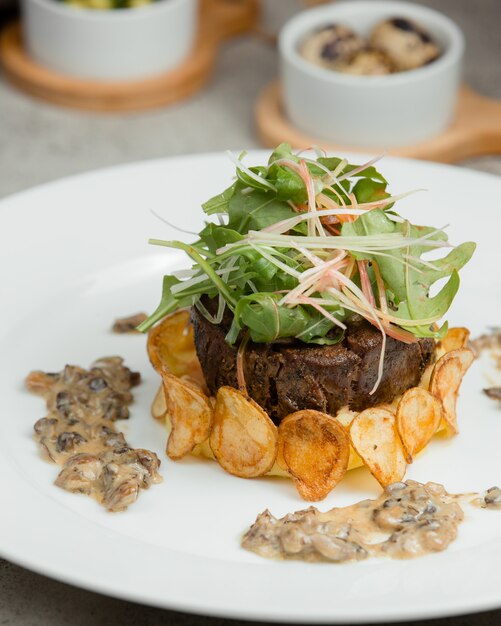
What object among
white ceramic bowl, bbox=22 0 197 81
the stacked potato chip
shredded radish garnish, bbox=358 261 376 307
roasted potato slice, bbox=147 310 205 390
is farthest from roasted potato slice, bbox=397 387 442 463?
white ceramic bowl, bbox=22 0 197 81

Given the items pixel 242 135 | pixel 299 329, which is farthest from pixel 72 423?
pixel 242 135

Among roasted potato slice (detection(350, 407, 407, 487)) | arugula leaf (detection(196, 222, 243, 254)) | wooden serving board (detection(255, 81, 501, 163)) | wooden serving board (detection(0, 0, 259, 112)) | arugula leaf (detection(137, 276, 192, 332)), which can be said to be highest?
arugula leaf (detection(196, 222, 243, 254))

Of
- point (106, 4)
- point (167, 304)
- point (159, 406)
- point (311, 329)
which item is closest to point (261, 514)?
point (311, 329)

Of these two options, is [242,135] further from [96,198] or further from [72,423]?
[72,423]

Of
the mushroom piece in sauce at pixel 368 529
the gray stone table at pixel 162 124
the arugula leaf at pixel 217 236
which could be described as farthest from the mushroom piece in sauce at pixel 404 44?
the mushroom piece in sauce at pixel 368 529

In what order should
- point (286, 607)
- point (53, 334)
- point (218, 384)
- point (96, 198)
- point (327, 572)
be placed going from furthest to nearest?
point (96, 198) < point (53, 334) < point (218, 384) < point (327, 572) < point (286, 607)

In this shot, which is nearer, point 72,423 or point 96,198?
point 72,423

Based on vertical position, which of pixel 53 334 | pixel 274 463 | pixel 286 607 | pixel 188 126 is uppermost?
pixel 286 607

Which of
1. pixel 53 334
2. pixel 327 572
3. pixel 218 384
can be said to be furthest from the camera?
pixel 53 334

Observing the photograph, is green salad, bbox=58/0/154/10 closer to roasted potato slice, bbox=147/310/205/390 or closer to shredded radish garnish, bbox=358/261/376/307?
roasted potato slice, bbox=147/310/205/390
